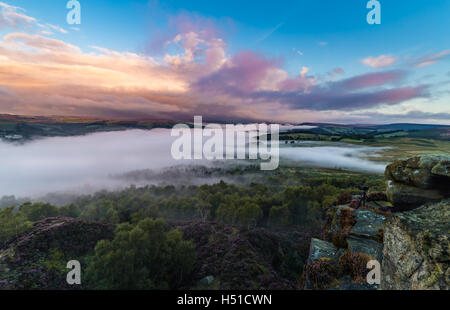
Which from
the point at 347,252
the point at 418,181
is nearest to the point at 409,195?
the point at 418,181

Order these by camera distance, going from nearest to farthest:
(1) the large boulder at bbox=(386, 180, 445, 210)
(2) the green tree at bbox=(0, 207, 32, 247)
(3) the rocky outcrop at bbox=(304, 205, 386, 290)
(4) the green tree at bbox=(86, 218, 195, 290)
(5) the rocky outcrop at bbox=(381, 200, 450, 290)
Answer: (5) the rocky outcrop at bbox=(381, 200, 450, 290), (1) the large boulder at bbox=(386, 180, 445, 210), (3) the rocky outcrop at bbox=(304, 205, 386, 290), (4) the green tree at bbox=(86, 218, 195, 290), (2) the green tree at bbox=(0, 207, 32, 247)

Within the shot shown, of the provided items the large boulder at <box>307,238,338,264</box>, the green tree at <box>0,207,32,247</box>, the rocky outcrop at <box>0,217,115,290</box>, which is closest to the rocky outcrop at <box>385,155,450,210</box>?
the large boulder at <box>307,238,338,264</box>

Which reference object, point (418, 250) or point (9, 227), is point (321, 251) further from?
point (9, 227)

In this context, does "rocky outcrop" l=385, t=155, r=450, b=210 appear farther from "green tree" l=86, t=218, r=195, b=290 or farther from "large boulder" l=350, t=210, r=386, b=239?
"green tree" l=86, t=218, r=195, b=290

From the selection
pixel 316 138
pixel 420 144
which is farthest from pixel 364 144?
pixel 316 138

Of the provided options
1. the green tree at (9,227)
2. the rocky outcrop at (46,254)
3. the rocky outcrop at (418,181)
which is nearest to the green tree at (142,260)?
the rocky outcrop at (46,254)
